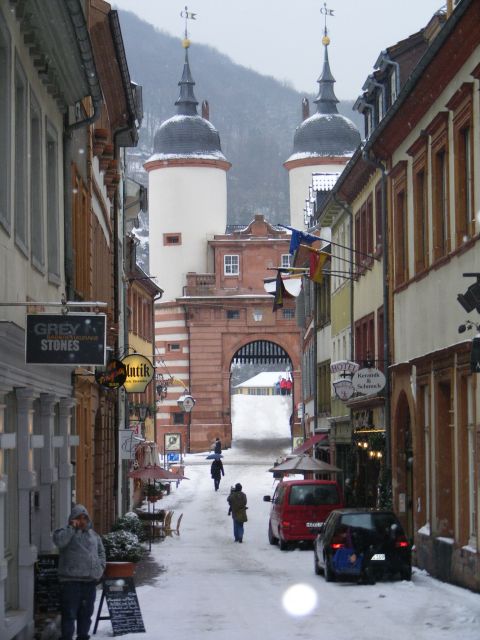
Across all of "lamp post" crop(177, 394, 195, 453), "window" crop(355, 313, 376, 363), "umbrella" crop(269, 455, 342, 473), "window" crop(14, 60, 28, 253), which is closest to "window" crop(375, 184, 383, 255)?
"window" crop(355, 313, 376, 363)

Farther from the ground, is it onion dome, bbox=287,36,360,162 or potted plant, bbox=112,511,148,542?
onion dome, bbox=287,36,360,162

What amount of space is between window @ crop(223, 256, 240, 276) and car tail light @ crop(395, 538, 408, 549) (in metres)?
60.6

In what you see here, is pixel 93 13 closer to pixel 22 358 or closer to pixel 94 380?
pixel 94 380

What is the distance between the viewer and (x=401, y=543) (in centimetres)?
2328

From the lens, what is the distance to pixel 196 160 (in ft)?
287

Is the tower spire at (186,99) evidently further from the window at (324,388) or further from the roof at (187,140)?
the window at (324,388)

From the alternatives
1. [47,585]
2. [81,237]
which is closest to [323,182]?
[81,237]

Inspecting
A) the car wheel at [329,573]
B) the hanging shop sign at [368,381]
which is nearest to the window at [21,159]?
the car wheel at [329,573]

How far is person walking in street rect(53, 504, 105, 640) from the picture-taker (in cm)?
1541

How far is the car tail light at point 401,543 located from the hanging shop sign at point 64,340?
10.0m

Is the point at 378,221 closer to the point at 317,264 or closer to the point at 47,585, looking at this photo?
the point at 317,264

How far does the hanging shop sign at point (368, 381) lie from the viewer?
30.1m

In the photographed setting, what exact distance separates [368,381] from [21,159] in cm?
1583

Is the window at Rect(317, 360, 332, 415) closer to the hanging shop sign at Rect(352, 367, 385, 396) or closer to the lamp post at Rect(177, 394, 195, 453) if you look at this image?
the hanging shop sign at Rect(352, 367, 385, 396)
